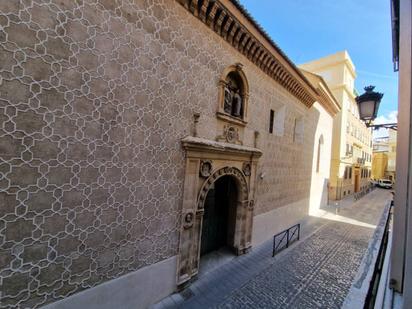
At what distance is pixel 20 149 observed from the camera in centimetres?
253

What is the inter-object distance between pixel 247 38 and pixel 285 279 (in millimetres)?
6378

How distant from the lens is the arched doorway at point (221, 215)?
635cm

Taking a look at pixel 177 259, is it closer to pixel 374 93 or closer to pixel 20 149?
pixel 20 149

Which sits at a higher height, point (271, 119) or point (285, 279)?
point (271, 119)

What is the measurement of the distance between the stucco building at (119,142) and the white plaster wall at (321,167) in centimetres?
720

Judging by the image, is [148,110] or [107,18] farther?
[148,110]

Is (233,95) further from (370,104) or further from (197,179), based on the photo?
(370,104)

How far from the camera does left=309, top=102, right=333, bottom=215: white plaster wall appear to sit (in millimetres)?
12030

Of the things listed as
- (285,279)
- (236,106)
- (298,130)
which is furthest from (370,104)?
(298,130)

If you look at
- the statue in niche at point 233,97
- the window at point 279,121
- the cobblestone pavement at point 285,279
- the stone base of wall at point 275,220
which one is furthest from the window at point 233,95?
the cobblestone pavement at point 285,279

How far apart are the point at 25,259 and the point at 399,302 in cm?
408

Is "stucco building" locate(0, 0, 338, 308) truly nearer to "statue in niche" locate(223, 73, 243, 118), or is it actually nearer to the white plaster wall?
"statue in niche" locate(223, 73, 243, 118)

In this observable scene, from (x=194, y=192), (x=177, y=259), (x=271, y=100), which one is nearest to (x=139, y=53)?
(x=194, y=192)

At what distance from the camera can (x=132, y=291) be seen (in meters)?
3.78
